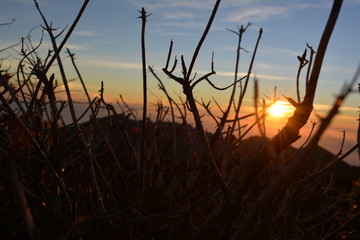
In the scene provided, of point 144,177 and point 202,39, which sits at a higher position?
point 202,39

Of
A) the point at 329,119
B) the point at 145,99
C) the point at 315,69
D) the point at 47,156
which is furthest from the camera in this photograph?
the point at 47,156

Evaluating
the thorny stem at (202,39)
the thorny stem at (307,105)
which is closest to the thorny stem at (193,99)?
the thorny stem at (202,39)

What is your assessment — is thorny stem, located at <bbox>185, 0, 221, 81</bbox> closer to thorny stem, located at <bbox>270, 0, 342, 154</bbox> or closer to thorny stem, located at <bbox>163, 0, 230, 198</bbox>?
thorny stem, located at <bbox>163, 0, 230, 198</bbox>

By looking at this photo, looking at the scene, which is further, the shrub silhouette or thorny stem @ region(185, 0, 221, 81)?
thorny stem @ region(185, 0, 221, 81)

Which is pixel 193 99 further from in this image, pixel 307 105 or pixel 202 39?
pixel 307 105

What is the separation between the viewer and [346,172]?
7723 millimetres

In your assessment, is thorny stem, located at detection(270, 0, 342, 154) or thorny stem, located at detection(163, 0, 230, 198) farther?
thorny stem, located at detection(163, 0, 230, 198)

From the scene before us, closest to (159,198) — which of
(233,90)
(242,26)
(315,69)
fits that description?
(233,90)

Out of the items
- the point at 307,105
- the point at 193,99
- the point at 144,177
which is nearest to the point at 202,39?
the point at 193,99

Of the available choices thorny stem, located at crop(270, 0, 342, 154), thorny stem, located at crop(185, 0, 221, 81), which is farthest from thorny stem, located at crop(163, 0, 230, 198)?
thorny stem, located at crop(270, 0, 342, 154)

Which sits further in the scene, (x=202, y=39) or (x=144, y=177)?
(x=144, y=177)

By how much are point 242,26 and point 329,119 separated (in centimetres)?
193

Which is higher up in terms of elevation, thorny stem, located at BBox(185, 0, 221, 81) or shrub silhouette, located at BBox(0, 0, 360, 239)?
thorny stem, located at BBox(185, 0, 221, 81)

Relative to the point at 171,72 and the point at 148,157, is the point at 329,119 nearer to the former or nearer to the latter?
the point at 171,72
